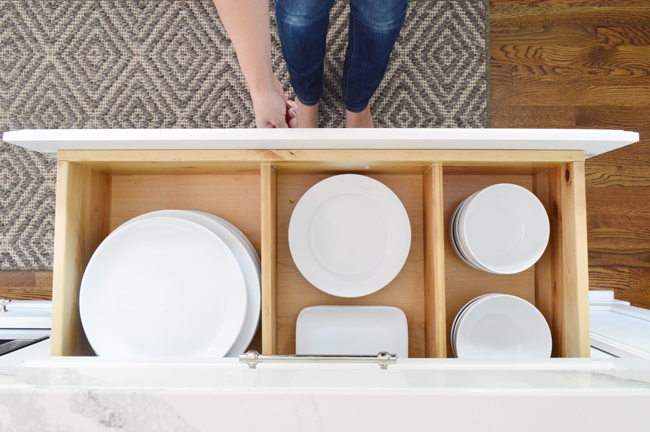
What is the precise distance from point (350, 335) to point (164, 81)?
98 centimetres

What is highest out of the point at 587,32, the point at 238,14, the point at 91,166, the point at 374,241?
the point at 587,32

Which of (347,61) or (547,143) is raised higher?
(347,61)

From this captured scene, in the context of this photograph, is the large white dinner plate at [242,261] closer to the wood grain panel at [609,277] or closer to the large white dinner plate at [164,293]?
the large white dinner plate at [164,293]

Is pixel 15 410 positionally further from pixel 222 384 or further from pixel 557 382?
pixel 557 382

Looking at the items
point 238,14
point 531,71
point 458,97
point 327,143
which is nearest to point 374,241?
point 327,143

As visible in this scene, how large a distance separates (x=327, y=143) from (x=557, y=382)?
53cm

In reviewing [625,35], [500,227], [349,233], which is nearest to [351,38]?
[349,233]

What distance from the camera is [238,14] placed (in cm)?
62

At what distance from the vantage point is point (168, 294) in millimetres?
755

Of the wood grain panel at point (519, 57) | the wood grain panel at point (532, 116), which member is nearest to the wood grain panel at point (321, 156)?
the wood grain panel at point (532, 116)

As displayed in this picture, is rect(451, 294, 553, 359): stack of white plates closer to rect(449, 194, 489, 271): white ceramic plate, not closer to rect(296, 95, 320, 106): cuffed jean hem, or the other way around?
rect(449, 194, 489, 271): white ceramic plate

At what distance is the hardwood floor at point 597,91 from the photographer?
1166mm

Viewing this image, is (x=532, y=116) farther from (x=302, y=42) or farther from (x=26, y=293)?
(x=26, y=293)

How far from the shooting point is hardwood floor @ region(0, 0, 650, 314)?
A: 45.8 inches
